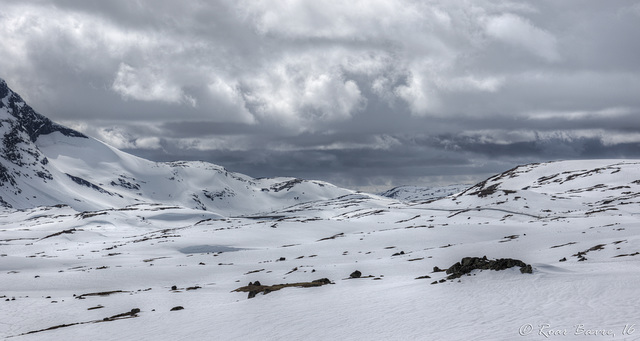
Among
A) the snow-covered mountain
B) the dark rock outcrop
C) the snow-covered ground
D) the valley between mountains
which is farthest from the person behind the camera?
the snow-covered mountain

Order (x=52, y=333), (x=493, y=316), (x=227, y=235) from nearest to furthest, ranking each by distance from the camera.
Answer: (x=493, y=316) → (x=52, y=333) → (x=227, y=235)

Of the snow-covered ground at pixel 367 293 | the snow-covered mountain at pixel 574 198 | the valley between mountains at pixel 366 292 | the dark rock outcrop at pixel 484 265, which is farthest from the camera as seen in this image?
the snow-covered mountain at pixel 574 198

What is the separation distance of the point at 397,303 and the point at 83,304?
1267 inches

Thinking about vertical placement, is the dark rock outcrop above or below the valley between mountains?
above

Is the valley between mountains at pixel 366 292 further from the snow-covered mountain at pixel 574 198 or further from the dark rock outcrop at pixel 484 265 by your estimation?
the snow-covered mountain at pixel 574 198

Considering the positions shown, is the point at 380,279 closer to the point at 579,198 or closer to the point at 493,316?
the point at 493,316

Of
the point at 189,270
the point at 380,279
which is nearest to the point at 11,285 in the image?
the point at 189,270

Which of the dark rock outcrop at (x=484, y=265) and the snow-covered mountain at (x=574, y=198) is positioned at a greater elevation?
the snow-covered mountain at (x=574, y=198)

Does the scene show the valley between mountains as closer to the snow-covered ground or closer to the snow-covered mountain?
the snow-covered ground

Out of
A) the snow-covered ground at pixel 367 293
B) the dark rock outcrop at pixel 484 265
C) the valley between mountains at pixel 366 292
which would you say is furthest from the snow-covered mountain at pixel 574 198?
the dark rock outcrop at pixel 484 265

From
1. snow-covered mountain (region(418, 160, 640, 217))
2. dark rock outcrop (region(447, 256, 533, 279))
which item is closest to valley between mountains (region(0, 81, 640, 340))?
dark rock outcrop (region(447, 256, 533, 279))

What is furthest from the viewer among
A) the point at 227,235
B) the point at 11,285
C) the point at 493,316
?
the point at 227,235

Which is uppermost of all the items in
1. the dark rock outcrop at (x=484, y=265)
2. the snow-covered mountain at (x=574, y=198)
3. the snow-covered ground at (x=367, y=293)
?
the snow-covered mountain at (x=574, y=198)

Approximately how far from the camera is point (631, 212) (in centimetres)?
8819
